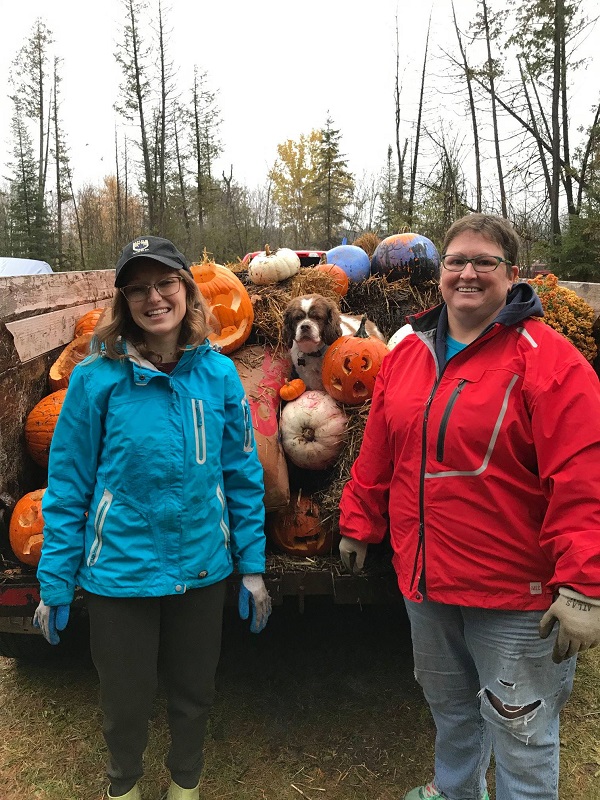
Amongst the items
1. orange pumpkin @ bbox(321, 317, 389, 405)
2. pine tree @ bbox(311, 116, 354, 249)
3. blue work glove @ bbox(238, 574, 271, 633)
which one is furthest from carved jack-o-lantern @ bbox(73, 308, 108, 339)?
pine tree @ bbox(311, 116, 354, 249)

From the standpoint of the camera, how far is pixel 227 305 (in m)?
3.41

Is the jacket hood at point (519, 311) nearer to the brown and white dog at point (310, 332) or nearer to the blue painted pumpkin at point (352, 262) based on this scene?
the brown and white dog at point (310, 332)

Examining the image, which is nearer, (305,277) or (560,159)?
(305,277)

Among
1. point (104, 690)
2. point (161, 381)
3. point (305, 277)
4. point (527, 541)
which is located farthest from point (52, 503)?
point (305, 277)

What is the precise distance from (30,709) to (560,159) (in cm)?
1670

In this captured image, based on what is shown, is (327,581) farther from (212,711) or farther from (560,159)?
(560,159)

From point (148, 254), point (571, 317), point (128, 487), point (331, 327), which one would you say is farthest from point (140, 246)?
point (571, 317)

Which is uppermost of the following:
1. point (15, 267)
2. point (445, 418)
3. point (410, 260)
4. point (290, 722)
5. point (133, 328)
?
point (15, 267)

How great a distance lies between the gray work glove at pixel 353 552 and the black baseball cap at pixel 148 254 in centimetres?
121

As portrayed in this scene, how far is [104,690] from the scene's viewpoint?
1906 millimetres

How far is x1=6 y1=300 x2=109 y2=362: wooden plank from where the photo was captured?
274 centimetres

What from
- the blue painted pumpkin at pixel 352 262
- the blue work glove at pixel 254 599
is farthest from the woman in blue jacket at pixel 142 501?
the blue painted pumpkin at pixel 352 262

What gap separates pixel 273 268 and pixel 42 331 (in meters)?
1.81

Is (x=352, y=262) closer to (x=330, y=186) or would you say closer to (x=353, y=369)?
(x=353, y=369)
